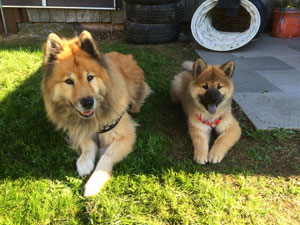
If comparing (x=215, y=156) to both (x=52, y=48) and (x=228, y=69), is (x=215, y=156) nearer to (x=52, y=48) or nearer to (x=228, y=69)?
(x=228, y=69)

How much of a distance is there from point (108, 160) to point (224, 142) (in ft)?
3.54

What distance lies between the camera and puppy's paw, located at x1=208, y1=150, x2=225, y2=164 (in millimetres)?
2043

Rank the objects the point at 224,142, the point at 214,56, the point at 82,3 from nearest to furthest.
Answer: the point at 224,142, the point at 214,56, the point at 82,3

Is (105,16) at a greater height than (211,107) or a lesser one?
greater

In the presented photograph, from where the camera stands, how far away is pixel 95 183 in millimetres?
1745

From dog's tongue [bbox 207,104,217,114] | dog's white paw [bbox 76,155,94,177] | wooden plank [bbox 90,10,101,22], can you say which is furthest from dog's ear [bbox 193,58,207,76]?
wooden plank [bbox 90,10,101,22]

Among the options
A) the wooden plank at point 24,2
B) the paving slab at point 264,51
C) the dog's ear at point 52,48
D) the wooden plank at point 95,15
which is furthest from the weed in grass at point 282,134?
the wooden plank at point 24,2

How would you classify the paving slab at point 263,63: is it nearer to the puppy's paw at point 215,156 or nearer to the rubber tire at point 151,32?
the rubber tire at point 151,32

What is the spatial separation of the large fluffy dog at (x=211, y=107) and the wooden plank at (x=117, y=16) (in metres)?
4.01

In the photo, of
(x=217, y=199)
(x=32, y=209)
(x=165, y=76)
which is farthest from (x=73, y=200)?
(x=165, y=76)

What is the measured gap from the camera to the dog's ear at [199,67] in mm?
2389

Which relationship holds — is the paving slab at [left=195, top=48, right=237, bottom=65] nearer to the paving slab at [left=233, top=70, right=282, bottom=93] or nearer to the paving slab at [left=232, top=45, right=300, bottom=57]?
the paving slab at [left=232, top=45, right=300, bottom=57]

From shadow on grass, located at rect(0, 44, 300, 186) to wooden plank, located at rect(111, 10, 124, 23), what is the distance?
3.77 metres

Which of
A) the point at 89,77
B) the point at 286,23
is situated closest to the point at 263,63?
the point at 286,23
